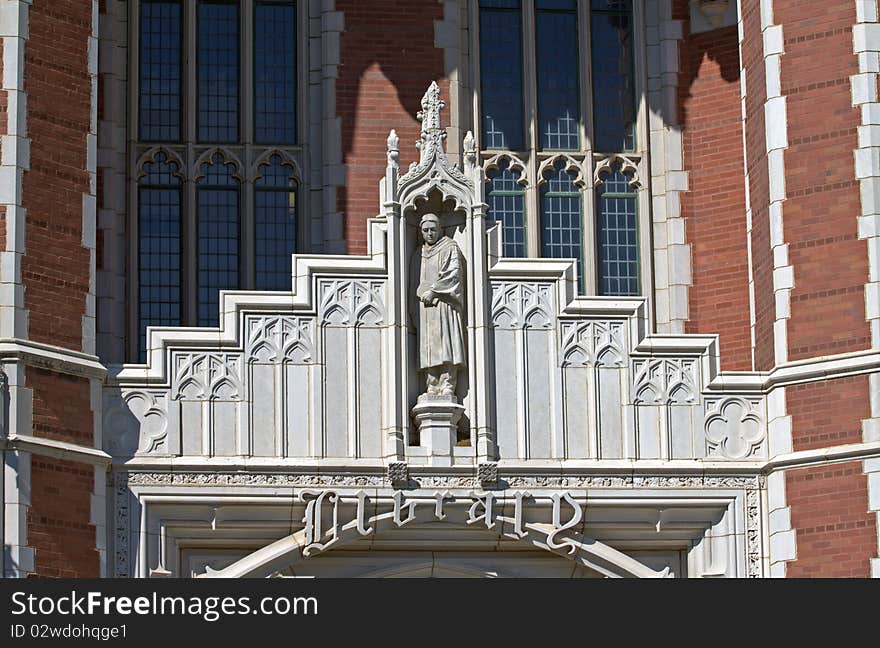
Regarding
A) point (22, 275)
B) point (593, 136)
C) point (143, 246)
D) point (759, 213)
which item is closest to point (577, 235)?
point (593, 136)

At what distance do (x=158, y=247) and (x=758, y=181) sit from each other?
6702 mm

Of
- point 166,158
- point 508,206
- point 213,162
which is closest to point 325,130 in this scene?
point 213,162

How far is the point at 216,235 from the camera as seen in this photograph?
2855cm

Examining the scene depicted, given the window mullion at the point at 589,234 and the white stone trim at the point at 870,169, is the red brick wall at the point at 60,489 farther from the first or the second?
the white stone trim at the point at 870,169

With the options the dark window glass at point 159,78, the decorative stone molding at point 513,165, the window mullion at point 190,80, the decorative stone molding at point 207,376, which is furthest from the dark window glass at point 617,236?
the decorative stone molding at point 207,376

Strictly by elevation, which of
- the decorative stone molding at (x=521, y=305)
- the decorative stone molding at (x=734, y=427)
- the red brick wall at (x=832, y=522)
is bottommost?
the red brick wall at (x=832, y=522)

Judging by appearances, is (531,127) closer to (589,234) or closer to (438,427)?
(589,234)

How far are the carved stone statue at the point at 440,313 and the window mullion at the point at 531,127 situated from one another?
3.04 meters

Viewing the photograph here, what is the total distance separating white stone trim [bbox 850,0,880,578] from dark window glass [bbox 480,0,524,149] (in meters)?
4.62

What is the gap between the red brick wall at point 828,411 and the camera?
25.2m

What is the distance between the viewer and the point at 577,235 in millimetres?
28984

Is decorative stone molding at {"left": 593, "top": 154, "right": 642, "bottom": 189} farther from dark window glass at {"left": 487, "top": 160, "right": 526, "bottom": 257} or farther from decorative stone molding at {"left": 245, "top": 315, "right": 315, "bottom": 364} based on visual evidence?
decorative stone molding at {"left": 245, "top": 315, "right": 315, "bottom": 364}
